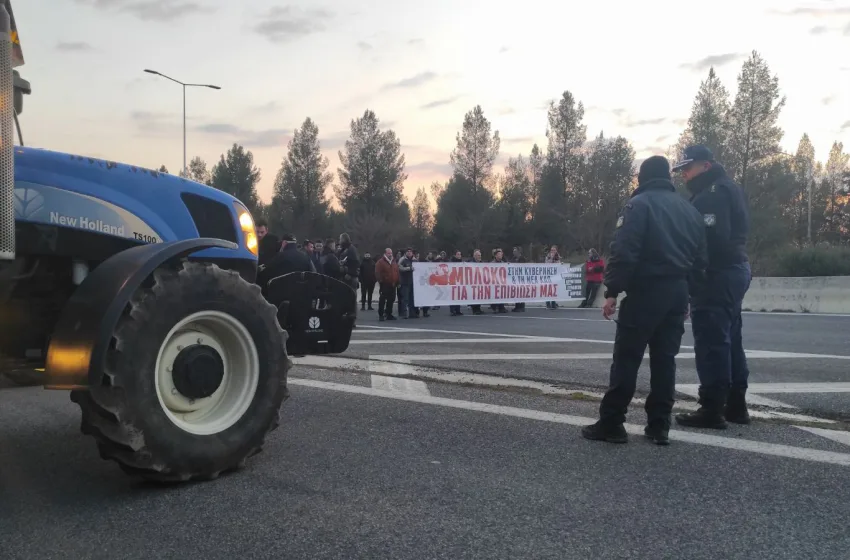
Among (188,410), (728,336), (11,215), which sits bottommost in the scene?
(188,410)

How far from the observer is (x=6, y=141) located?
112 inches

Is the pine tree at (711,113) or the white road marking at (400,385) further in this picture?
the pine tree at (711,113)

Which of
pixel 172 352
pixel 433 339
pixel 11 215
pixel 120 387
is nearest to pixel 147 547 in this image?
pixel 120 387

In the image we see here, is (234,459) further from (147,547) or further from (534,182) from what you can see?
(534,182)

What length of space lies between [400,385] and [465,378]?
75cm

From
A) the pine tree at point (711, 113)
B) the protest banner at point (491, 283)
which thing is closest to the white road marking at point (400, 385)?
the protest banner at point (491, 283)

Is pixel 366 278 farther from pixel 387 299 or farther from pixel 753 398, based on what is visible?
pixel 753 398

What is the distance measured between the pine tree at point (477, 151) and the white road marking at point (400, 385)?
62795mm

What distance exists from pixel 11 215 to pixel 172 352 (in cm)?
105

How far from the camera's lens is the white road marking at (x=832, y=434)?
438cm

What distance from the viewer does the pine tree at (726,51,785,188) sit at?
49.2 m

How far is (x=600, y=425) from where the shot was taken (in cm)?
440

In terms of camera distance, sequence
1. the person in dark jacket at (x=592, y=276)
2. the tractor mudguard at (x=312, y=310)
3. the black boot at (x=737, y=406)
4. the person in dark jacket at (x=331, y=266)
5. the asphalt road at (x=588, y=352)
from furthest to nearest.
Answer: the person in dark jacket at (x=592, y=276) → the person in dark jacket at (x=331, y=266) → the asphalt road at (x=588, y=352) → the black boot at (x=737, y=406) → the tractor mudguard at (x=312, y=310)

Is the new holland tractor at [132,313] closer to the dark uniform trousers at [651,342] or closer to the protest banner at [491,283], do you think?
the dark uniform trousers at [651,342]
